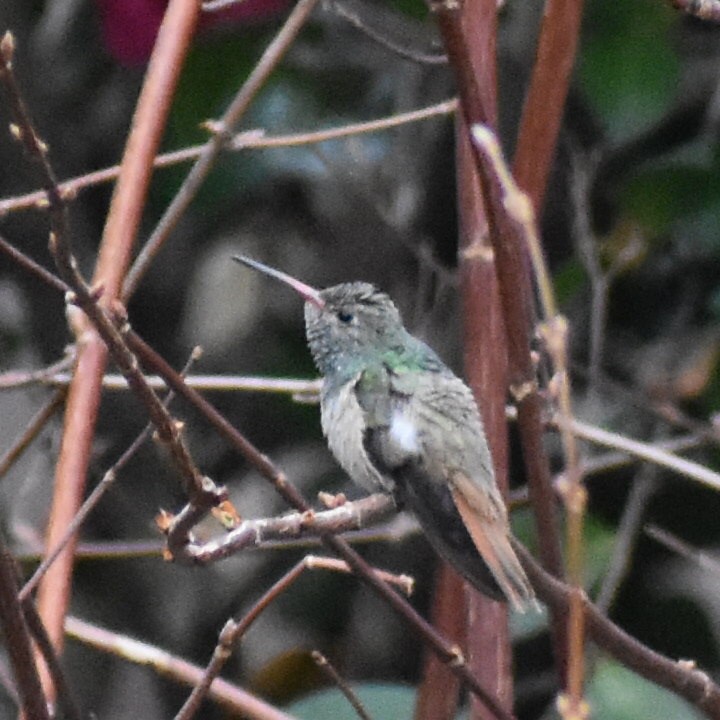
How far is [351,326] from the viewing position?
1.77 meters

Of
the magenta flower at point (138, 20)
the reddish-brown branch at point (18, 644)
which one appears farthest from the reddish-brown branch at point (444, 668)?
the magenta flower at point (138, 20)

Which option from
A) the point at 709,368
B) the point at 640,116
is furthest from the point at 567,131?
the point at 709,368

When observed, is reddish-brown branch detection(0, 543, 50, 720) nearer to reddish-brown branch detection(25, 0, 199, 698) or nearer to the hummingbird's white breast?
reddish-brown branch detection(25, 0, 199, 698)

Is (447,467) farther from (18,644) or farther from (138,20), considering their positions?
(138,20)

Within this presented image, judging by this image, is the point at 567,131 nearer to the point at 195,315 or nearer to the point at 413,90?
the point at 413,90

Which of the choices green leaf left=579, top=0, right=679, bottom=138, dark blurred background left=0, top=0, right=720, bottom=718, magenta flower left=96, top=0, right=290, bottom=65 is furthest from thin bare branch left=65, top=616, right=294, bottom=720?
green leaf left=579, top=0, right=679, bottom=138

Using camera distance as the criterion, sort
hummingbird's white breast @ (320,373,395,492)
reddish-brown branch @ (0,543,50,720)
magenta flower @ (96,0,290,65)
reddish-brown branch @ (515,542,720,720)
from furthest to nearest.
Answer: magenta flower @ (96,0,290,65)
hummingbird's white breast @ (320,373,395,492)
reddish-brown branch @ (515,542,720,720)
reddish-brown branch @ (0,543,50,720)

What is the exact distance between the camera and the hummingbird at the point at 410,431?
1423 millimetres

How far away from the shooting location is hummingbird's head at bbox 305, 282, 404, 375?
175 centimetres

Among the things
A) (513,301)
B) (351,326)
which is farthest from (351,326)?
(513,301)

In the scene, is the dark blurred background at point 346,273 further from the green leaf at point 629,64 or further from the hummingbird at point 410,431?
the hummingbird at point 410,431

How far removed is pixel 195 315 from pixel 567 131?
0.81m

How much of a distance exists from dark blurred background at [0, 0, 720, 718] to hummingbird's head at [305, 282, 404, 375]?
2.50 ft

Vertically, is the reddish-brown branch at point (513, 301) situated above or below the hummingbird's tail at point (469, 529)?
above
